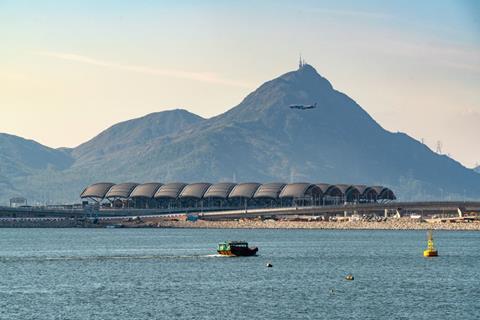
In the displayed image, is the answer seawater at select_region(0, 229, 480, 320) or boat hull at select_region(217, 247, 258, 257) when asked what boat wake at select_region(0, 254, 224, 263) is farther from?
boat hull at select_region(217, 247, 258, 257)

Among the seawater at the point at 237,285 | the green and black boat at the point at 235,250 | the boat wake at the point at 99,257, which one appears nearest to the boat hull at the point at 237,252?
the green and black boat at the point at 235,250

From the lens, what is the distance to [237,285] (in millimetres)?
113438

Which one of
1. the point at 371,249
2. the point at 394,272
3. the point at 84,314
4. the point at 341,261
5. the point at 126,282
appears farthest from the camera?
the point at 371,249

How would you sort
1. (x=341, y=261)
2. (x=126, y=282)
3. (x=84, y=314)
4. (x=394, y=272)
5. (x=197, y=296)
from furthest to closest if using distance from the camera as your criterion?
(x=341, y=261) → (x=394, y=272) → (x=126, y=282) → (x=197, y=296) → (x=84, y=314)

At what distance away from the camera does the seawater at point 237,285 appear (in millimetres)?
93312

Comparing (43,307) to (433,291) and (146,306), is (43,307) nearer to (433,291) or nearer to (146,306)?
(146,306)

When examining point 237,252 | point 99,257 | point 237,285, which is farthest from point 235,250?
point 237,285

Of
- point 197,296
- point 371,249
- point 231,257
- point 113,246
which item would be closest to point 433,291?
point 197,296

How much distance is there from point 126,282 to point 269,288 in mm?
15111

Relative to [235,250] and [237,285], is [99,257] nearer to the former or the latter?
[235,250]

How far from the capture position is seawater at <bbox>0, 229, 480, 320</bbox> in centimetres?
9331

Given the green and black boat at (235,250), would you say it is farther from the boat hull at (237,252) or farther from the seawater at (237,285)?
the seawater at (237,285)

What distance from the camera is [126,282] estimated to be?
11669cm

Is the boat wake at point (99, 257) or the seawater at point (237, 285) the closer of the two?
the seawater at point (237, 285)
